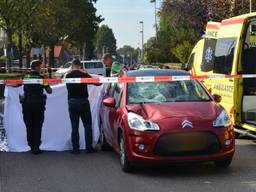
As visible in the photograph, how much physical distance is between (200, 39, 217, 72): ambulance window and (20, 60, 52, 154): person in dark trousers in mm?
Result: 5270

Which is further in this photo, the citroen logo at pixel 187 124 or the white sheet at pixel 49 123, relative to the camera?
the white sheet at pixel 49 123

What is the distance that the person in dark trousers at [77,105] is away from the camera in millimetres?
10172

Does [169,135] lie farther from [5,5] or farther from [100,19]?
[100,19]

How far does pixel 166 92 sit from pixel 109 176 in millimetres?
1651

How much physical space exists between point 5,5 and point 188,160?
119ft

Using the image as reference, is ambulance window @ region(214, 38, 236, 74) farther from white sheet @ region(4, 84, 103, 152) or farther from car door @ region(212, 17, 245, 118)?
white sheet @ region(4, 84, 103, 152)

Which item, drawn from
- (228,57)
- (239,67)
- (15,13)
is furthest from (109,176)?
(15,13)

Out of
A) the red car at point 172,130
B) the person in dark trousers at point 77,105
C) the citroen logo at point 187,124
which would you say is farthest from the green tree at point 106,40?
the citroen logo at point 187,124

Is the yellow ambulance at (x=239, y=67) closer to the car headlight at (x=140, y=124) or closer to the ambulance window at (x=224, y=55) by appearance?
the ambulance window at (x=224, y=55)

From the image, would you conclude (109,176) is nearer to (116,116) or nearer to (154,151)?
(154,151)

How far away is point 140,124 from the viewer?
26.3 feet

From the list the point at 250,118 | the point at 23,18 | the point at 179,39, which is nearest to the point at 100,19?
the point at 179,39

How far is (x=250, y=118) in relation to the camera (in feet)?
36.1

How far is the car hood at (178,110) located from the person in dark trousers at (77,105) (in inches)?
71.7
